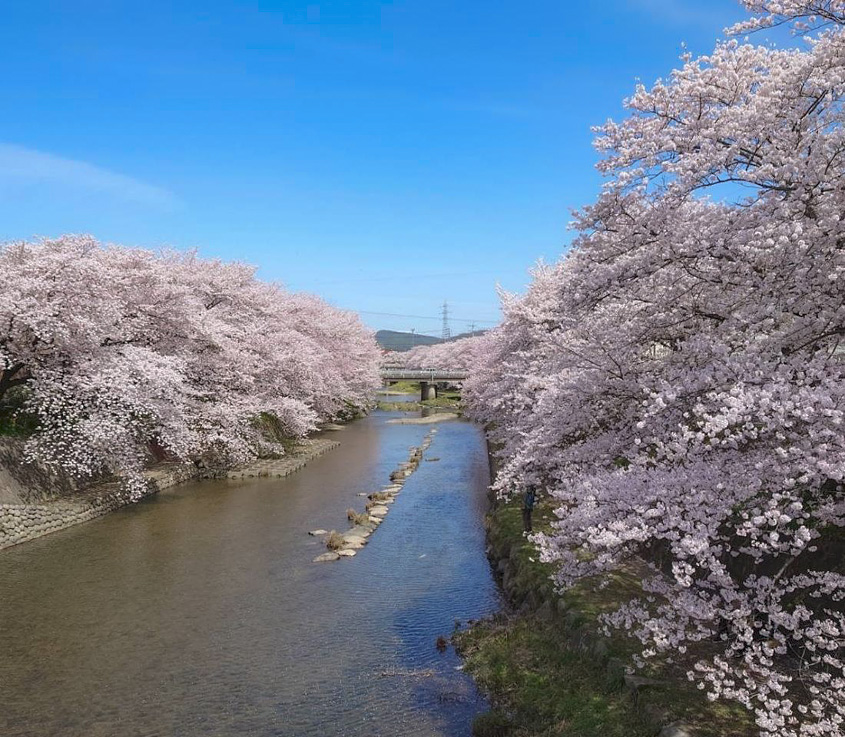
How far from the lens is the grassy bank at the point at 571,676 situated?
23.3ft

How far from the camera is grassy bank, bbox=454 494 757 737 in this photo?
7.11m

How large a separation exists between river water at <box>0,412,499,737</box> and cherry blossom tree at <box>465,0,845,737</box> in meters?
4.17

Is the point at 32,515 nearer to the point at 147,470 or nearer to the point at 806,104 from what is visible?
the point at 147,470

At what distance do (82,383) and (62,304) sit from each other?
2258 millimetres

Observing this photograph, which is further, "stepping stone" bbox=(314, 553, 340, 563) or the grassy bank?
"stepping stone" bbox=(314, 553, 340, 563)

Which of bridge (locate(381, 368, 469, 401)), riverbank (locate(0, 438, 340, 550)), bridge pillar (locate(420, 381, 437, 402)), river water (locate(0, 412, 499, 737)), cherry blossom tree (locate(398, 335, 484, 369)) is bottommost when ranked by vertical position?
river water (locate(0, 412, 499, 737))

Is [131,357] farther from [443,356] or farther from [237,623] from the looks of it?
[443,356]

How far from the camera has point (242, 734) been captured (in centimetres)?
845

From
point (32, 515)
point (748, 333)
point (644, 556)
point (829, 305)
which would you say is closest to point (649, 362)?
point (748, 333)

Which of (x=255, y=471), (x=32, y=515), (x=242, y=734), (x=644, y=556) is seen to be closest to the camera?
(x=242, y=734)

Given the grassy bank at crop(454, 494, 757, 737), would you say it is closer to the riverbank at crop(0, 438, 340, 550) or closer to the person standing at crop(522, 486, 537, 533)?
the person standing at crop(522, 486, 537, 533)

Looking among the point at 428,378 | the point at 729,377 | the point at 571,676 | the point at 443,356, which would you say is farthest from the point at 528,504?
the point at 443,356

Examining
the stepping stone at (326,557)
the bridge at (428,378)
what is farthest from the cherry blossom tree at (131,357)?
the bridge at (428,378)

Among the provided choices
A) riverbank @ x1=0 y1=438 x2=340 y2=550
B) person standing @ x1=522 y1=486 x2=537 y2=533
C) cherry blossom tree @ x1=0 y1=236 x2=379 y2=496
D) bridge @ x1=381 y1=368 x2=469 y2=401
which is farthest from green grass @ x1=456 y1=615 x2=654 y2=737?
bridge @ x1=381 y1=368 x2=469 y2=401
